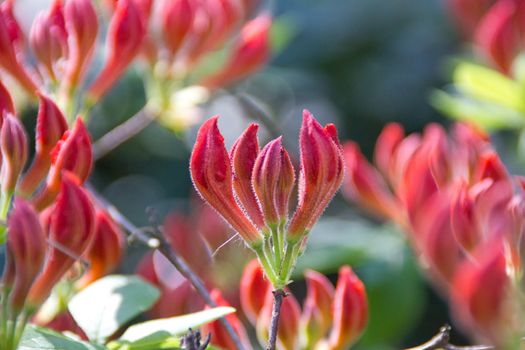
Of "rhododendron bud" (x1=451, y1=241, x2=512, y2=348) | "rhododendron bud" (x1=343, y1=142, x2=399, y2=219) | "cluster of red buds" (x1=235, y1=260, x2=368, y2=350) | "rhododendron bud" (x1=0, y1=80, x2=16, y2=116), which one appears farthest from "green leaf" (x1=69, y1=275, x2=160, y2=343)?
"rhododendron bud" (x1=343, y1=142, x2=399, y2=219)

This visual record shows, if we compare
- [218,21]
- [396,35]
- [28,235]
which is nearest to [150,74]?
[218,21]

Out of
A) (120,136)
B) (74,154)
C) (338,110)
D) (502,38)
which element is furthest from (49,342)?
(338,110)

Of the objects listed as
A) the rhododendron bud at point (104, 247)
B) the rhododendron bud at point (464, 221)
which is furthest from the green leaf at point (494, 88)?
the rhododendron bud at point (104, 247)

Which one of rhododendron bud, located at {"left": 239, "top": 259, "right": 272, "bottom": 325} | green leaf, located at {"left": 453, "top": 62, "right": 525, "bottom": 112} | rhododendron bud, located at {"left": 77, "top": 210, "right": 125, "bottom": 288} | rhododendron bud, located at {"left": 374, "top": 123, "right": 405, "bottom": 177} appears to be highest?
green leaf, located at {"left": 453, "top": 62, "right": 525, "bottom": 112}

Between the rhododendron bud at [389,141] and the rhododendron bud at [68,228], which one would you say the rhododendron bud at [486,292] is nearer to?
the rhododendron bud at [68,228]

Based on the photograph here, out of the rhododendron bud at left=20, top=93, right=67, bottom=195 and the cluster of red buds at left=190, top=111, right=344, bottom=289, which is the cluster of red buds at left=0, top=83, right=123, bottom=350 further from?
the cluster of red buds at left=190, top=111, right=344, bottom=289

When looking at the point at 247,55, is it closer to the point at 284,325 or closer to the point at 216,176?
the point at 284,325
